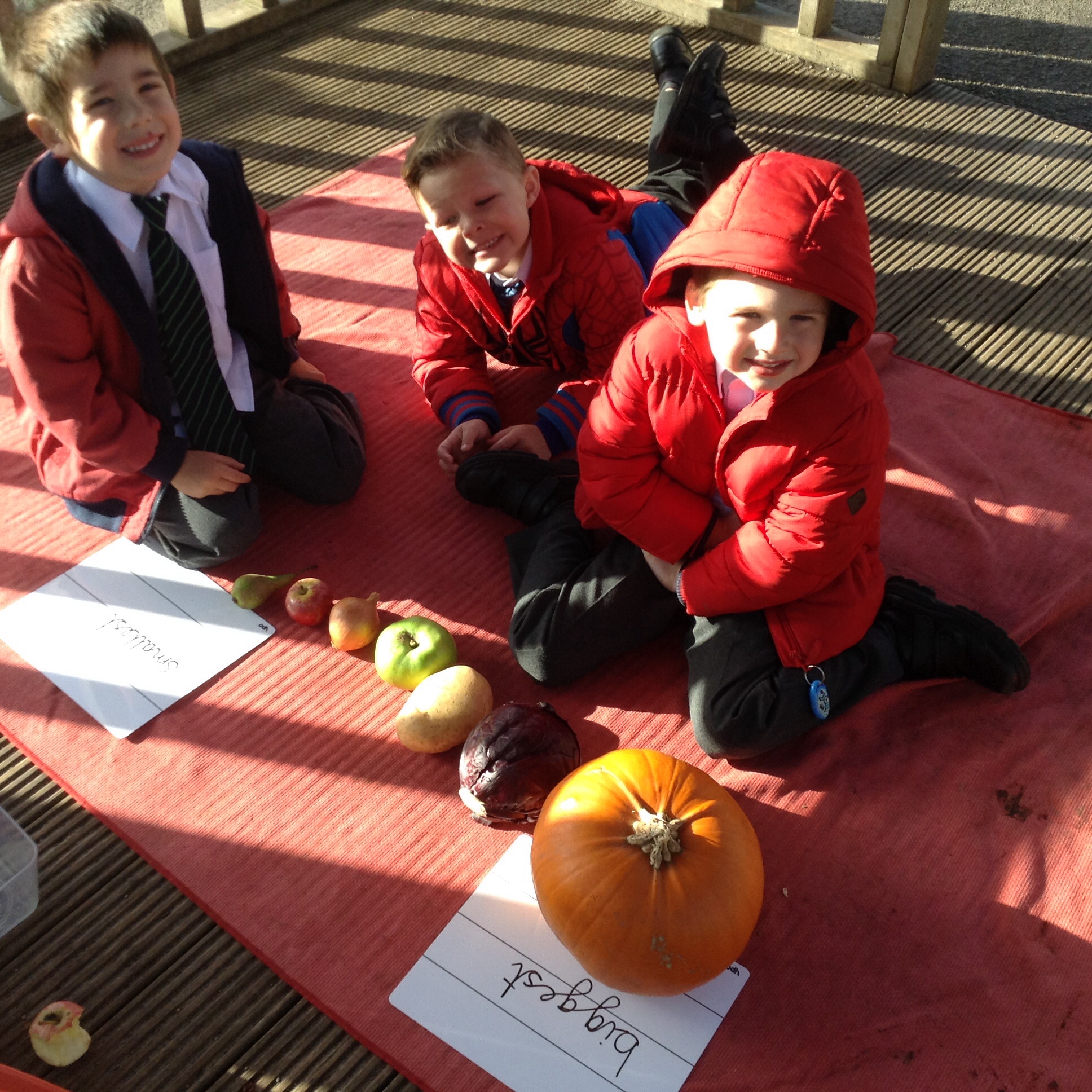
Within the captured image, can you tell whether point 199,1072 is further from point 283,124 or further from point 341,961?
point 283,124

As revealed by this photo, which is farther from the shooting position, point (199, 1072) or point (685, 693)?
point (685, 693)

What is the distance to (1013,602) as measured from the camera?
1.49 metres

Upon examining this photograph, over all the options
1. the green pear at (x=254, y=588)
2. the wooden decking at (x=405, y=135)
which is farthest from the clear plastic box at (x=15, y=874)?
the green pear at (x=254, y=588)

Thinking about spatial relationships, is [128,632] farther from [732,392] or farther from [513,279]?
[732,392]

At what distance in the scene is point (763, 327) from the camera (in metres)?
1.06

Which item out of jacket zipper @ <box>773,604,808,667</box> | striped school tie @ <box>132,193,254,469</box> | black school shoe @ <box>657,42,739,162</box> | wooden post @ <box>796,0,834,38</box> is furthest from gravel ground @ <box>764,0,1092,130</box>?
striped school tie @ <box>132,193,254,469</box>

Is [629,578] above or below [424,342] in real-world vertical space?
below

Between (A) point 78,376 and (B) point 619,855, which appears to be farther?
(A) point 78,376

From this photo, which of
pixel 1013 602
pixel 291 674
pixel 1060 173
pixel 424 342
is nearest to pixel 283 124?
pixel 424 342

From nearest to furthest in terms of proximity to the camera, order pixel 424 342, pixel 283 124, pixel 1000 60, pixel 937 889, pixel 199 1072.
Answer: pixel 199 1072 < pixel 937 889 < pixel 424 342 < pixel 283 124 < pixel 1000 60

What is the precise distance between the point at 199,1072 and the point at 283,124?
2244mm

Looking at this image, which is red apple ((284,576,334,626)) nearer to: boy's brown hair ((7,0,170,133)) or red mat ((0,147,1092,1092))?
red mat ((0,147,1092,1092))

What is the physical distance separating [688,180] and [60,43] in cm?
120

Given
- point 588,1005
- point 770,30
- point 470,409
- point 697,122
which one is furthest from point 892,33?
point 588,1005
